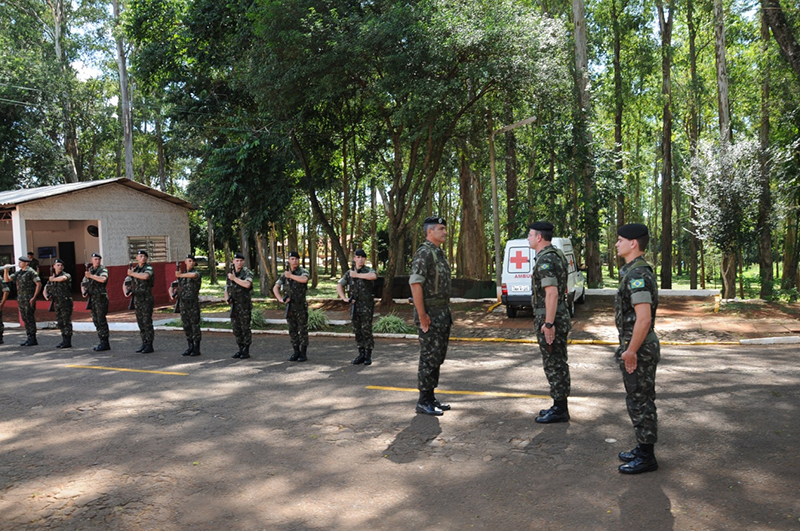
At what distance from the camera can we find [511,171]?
2394 centimetres

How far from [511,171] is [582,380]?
1681cm

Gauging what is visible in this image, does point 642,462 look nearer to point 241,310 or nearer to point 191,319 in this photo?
point 241,310

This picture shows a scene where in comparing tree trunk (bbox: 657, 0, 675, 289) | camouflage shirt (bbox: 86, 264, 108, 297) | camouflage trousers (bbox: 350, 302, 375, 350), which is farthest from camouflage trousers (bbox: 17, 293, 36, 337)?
tree trunk (bbox: 657, 0, 675, 289)

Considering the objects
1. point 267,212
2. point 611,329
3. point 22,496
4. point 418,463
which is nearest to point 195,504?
point 22,496

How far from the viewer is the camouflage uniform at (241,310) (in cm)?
1091

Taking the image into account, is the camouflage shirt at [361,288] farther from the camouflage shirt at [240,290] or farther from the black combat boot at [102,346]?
the black combat boot at [102,346]

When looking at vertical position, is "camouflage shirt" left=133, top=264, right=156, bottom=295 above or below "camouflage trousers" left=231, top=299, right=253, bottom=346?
above

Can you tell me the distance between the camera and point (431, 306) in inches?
257

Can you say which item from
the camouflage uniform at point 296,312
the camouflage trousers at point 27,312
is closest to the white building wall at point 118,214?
the camouflage trousers at point 27,312

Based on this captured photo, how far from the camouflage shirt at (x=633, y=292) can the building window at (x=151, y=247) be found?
19806 mm

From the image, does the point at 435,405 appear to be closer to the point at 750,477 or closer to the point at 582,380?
→ the point at 582,380

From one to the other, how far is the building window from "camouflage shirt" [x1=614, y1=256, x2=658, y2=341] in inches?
780

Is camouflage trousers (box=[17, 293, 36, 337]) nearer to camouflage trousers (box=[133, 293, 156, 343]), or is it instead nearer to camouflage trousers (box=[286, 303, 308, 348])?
camouflage trousers (box=[133, 293, 156, 343])

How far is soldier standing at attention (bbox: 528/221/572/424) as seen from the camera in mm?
6031
